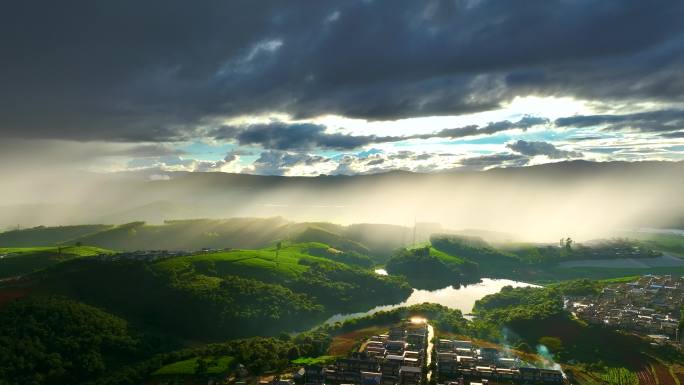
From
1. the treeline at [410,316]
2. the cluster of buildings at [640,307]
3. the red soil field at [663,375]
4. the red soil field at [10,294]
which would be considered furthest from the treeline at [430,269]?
the red soil field at [10,294]

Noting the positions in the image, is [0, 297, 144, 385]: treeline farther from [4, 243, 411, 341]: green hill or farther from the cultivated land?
[4, 243, 411, 341]: green hill

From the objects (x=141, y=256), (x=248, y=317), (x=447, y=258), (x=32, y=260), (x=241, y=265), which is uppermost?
(x=141, y=256)

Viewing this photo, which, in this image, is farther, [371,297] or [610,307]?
[371,297]

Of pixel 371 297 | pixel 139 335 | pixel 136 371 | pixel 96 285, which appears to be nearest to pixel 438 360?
pixel 136 371

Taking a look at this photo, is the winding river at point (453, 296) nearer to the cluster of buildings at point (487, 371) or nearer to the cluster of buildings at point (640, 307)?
the cluster of buildings at point (640, 307)

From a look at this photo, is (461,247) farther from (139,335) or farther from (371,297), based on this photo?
(139,335)

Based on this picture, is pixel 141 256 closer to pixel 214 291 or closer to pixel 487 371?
pixel 214 291

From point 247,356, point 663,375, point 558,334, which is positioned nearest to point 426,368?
point 247,356

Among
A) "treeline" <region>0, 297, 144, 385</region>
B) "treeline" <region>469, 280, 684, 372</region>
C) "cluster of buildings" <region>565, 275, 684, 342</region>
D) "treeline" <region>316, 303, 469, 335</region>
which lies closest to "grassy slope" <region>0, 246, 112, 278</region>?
"treeline" <region>0, 297, 144, 385</region>
